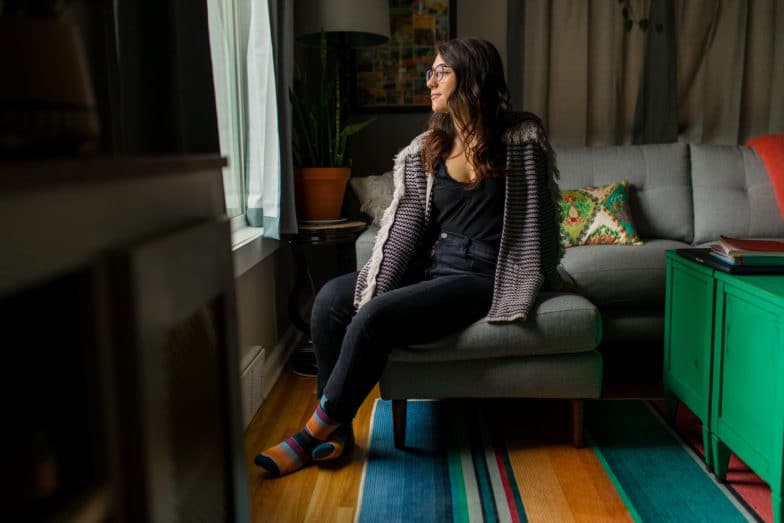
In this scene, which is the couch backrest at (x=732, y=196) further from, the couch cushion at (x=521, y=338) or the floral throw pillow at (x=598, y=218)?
the couch cushion at (x=521, y=338)

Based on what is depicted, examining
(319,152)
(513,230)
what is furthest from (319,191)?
(513,230)

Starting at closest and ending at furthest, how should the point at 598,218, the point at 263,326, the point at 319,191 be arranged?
the point at 263,326 < the point at 319,191 < the point at 598,218

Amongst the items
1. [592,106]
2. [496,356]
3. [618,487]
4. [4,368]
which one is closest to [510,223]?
[496,356]

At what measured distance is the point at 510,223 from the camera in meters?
1.96

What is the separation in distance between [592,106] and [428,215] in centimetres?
184

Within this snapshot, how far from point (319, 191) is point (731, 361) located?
1.54 m

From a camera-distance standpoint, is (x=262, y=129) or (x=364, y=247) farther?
(x=364, y=247)

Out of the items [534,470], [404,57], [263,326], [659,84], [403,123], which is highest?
[404,57]

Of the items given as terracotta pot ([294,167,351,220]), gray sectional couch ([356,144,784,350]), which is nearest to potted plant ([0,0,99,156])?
terracotta pot ([294,167,351,220])

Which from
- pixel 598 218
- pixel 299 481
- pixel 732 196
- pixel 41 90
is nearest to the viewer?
pixel 41 90

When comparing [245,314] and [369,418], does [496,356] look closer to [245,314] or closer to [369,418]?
[369,418]

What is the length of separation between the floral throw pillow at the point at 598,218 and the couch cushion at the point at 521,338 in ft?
2.92

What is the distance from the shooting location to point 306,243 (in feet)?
8.22

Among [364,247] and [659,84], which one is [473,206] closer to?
[364,247]
